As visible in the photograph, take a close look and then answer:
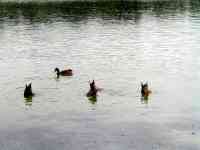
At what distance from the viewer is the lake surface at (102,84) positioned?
26250 mm

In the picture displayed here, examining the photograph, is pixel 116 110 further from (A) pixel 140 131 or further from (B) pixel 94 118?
(A) pixel 140 131

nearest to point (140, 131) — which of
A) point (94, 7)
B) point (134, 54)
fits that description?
point (134, 54)

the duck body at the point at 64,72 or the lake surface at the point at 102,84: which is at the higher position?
the duck body at the point at 64,72

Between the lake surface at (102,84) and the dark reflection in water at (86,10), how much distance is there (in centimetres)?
699

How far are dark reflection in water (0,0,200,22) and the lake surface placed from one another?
6.99 meters

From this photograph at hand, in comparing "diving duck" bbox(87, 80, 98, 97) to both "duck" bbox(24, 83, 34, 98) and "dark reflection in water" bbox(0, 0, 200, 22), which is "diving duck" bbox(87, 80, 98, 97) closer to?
"duck" bbox(24, 83, 34, 98)

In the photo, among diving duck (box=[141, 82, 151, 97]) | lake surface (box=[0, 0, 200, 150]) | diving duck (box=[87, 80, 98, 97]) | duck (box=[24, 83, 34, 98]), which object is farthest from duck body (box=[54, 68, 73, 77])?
diving duck (box=[141, 82, 151, 97])

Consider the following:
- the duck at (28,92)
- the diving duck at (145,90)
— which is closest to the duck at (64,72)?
the duck at (28,92)

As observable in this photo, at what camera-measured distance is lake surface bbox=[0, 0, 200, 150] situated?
A: 2625cm

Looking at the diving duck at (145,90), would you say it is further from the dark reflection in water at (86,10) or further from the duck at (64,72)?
the dark reflection in water at (86,10)

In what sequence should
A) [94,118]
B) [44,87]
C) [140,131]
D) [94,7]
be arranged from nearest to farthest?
[140,131] → [94,118] → [44,87] → [94,7]

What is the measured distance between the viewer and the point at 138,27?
232ft

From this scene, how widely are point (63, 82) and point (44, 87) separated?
219 centimetres

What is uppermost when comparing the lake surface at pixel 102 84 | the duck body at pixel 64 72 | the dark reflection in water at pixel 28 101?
the duck body at pixel 64 72
